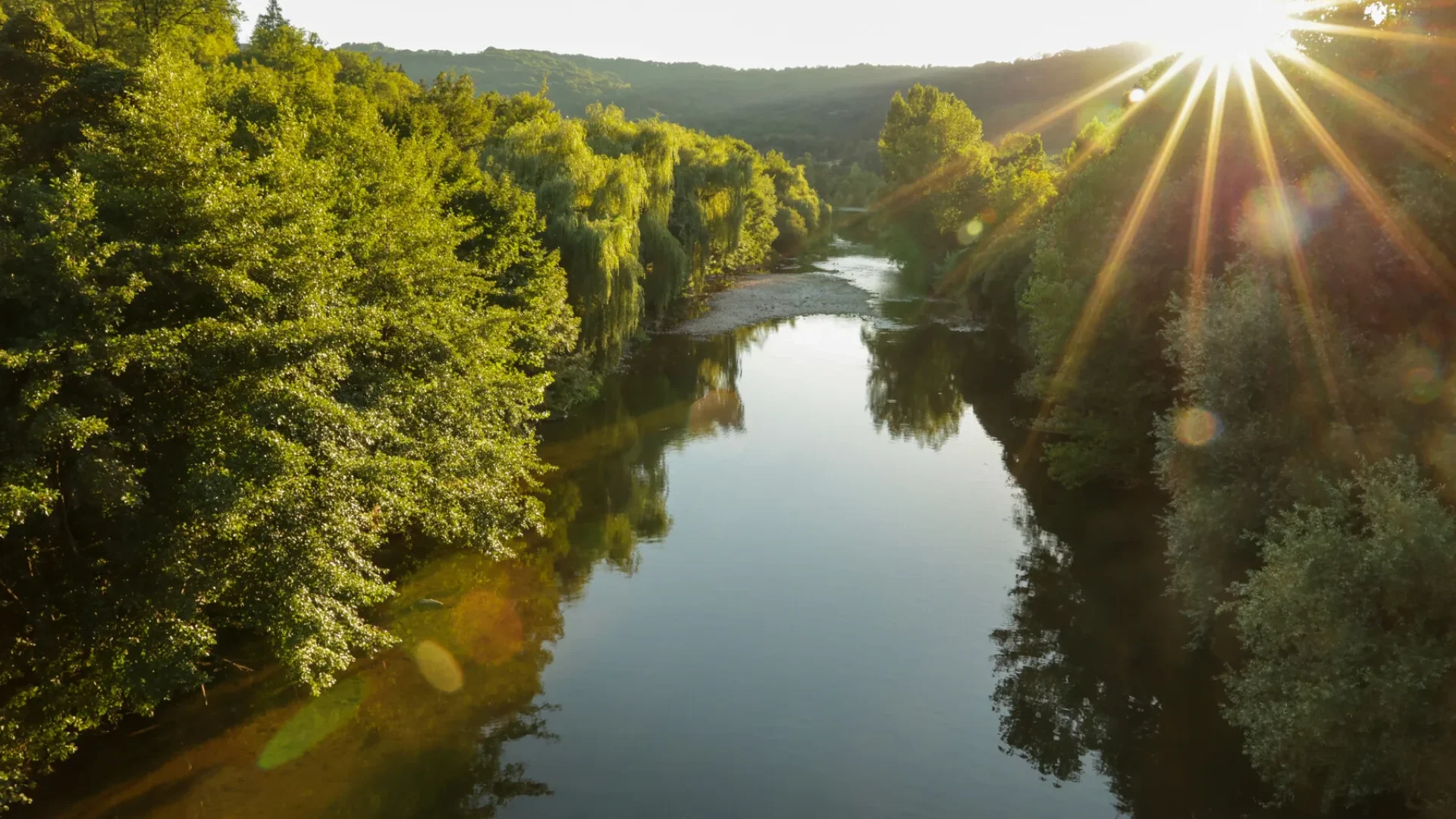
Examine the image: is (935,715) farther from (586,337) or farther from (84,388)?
(586,337)

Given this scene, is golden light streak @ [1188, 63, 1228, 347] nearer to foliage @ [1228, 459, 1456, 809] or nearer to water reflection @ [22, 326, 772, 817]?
foliage @ [1228, 459, 1456, 809]

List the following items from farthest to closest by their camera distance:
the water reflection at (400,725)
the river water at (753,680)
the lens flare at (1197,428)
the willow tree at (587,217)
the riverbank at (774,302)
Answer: the riverbank at (774,302) < the willow tree at (587,217) < the lens flare at (1197,428) < the river water at (753,680) < the water reflection at (400,725)

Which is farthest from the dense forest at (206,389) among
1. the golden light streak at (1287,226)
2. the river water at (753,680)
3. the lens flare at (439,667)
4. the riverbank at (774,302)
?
the riverbank at (774,302)

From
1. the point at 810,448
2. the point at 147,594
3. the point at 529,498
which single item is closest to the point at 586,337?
the point at 810,448

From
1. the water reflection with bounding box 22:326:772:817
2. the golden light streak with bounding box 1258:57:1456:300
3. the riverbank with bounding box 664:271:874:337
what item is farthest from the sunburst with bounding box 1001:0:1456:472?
the riverbank with bounding box 664:271:874:337

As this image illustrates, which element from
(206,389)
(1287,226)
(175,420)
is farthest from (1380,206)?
(175,420)

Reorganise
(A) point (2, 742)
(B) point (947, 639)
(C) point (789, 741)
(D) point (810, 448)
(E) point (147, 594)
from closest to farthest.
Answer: (A) point (2, 742) → (E) point (147, 594) → (C) point (789, 741) → (B) point (947, 639) → (D) point (810, 448)

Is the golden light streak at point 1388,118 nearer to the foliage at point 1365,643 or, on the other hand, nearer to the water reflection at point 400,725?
the foliage at point 1365,643
